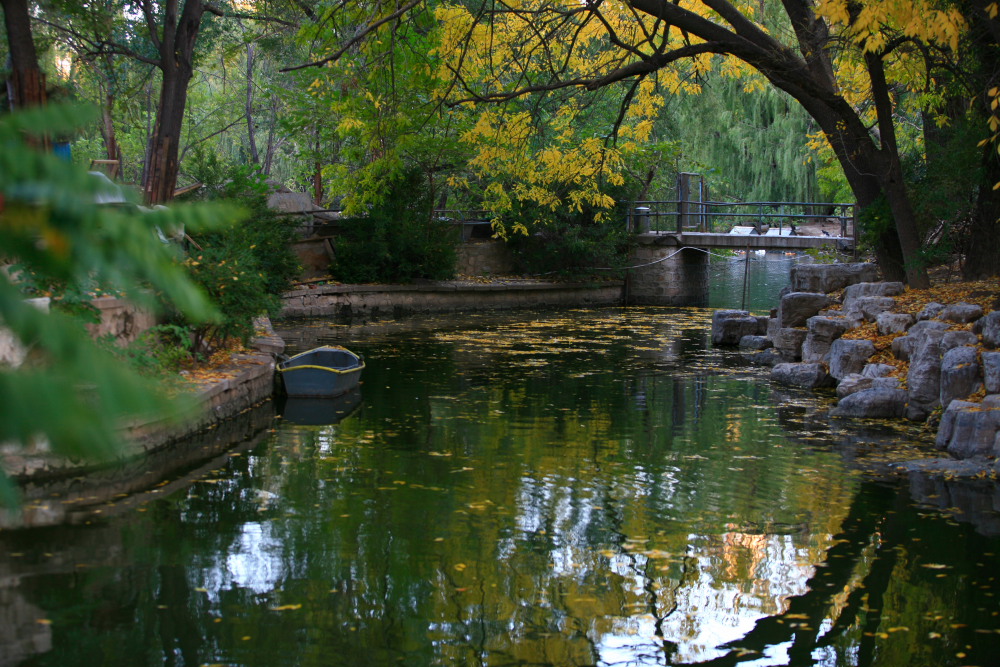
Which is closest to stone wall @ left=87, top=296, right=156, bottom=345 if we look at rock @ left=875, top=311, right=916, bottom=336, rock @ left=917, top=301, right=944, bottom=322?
rock @ left=917, top=301, right=944, bottom=322

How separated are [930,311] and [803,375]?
7.16ft

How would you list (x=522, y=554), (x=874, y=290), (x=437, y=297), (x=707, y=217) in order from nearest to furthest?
(x=522, y=554), (x=874, y=290), (x=437, y=297), (x=707, y=217)

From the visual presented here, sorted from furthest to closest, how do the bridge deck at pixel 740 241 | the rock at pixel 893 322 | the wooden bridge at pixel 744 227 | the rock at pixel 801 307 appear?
the wooden bridge at pixel 744 227 → the bridge deck at pixel 740 241 → the rock at pixel 801 307 → the rock at pixel 893 322

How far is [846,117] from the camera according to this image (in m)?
15.3

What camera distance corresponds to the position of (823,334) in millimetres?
15914

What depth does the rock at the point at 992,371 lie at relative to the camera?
411 inches

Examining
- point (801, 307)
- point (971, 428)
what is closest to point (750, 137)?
point (801, 307)

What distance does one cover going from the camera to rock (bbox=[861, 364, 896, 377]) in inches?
524

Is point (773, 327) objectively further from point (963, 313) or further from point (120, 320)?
point (120, 320)

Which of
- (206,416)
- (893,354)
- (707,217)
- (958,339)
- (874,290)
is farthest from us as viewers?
(707,217)

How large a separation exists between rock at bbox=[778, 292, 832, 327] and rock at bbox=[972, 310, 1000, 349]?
608cm

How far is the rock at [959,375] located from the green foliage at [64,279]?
1105cm

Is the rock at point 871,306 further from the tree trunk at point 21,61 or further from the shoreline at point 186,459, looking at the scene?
the tree trunk at point 21,61

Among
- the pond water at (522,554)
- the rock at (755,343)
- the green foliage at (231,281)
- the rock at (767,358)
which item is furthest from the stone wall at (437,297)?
the pond water at (522,554)
